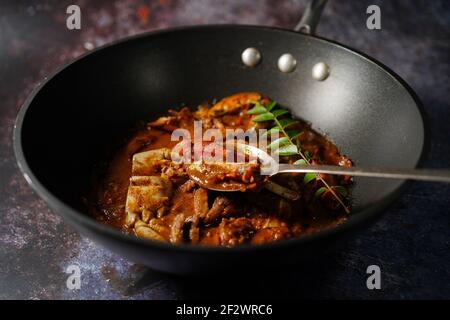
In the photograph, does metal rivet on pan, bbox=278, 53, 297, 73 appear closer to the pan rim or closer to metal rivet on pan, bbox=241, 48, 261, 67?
metal rivet on pan, bbox=241, 48, 261, 67

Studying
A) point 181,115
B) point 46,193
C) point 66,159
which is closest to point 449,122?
point 181,115

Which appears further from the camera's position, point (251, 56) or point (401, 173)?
point (251, 56)

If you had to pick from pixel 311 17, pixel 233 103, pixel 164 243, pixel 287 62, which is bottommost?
pixel 164 243

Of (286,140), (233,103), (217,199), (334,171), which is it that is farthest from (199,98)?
(334,171)

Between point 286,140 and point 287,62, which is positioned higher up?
point 287,62

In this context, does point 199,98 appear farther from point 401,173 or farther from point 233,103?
point 401,173
